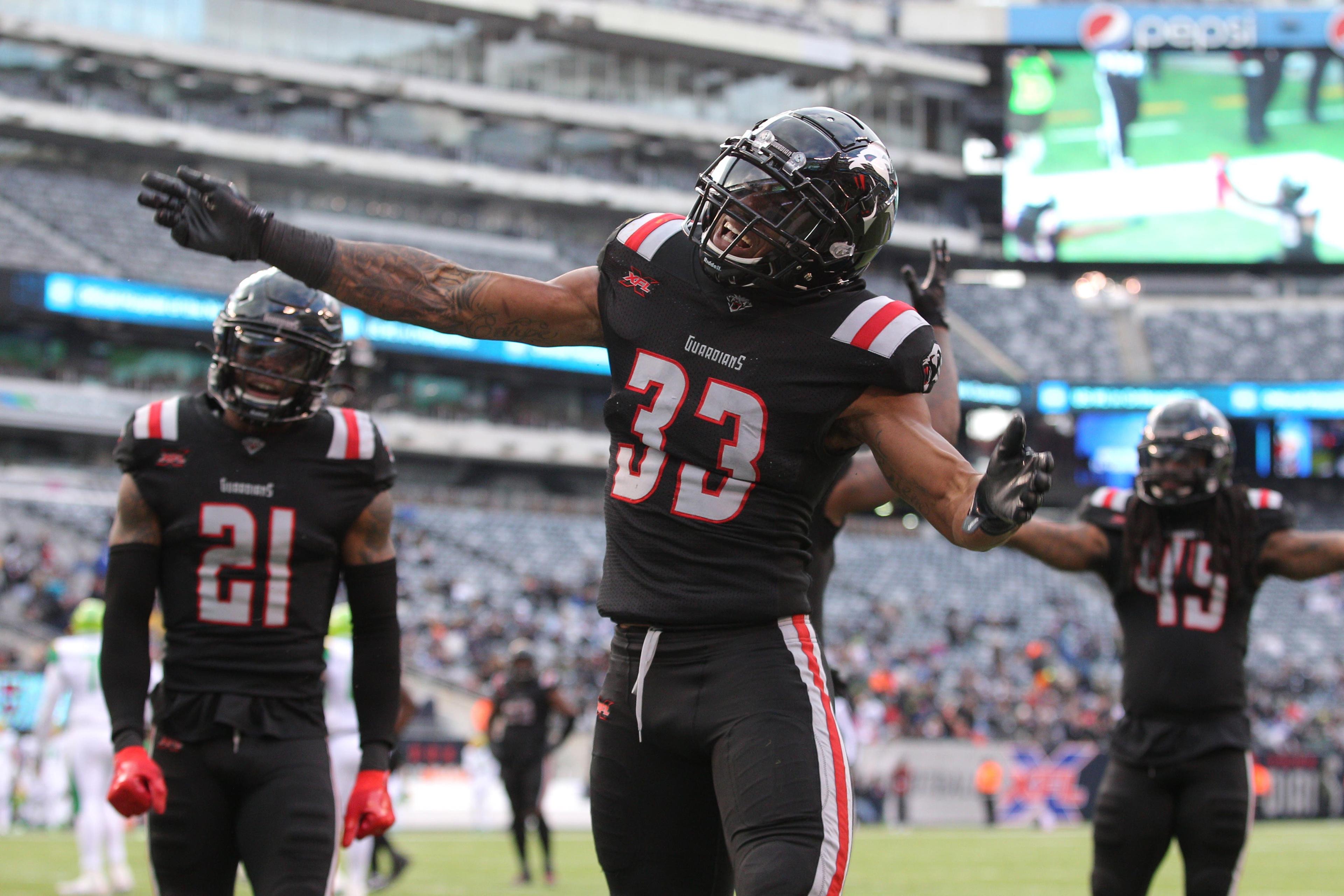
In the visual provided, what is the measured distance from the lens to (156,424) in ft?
13.2

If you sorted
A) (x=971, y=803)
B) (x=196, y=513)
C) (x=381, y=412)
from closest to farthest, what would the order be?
(x=196, y=513) → (x=971, y=803) → (x=381, y=412)

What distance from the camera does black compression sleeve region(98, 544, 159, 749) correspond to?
3.97 metres

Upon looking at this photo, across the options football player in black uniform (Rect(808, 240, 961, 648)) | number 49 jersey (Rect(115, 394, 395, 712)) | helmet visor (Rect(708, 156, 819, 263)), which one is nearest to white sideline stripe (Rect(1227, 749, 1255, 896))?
football player in black uniform (Rect(808, 240, 961, 648))

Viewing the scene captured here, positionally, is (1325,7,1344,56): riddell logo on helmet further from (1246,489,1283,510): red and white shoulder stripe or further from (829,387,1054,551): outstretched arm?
(829,387,1054,551): outstretched arm

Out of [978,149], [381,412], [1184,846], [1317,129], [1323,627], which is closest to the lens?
[1184,846]

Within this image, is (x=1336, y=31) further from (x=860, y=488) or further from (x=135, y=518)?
(x=135, y=518)

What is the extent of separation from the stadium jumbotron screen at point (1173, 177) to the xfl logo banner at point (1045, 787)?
23.8m

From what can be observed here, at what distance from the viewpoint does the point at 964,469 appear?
10.0 feet

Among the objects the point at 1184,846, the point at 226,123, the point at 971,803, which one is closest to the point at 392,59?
the point at 226,123

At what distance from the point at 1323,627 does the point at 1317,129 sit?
50.8 ft

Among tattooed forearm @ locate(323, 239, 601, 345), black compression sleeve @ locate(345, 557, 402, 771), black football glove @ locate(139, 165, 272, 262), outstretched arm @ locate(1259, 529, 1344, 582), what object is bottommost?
black compression sleeve @ locate(345, 557, 402, 771)

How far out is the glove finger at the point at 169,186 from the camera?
10.1 feet

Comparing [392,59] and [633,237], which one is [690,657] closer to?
[633,237]

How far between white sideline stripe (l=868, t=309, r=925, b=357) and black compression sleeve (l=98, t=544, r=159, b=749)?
1989mm
